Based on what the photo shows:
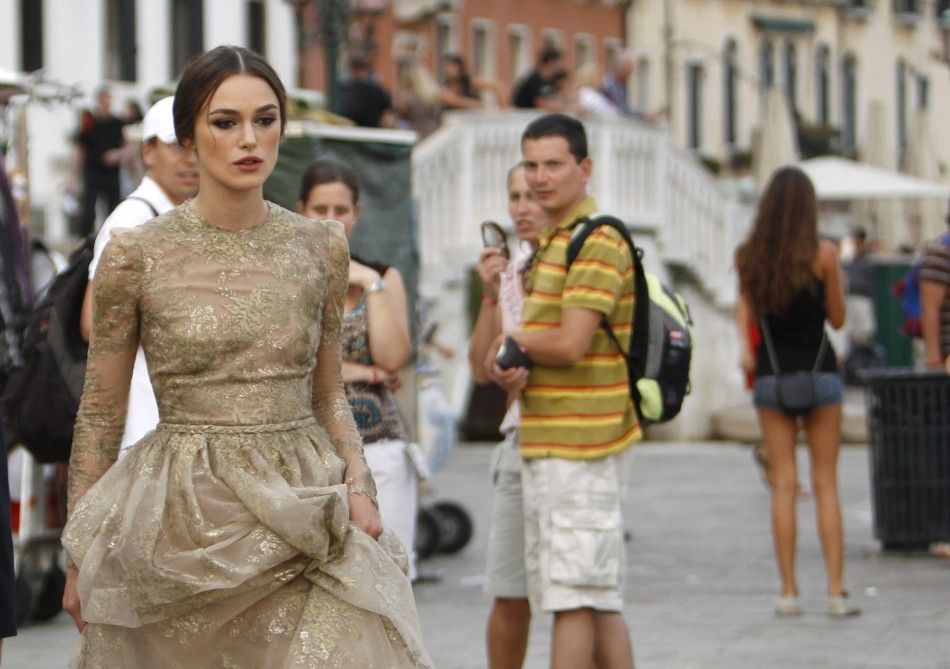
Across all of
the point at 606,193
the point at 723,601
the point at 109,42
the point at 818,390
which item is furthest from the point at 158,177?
the point at 109,42

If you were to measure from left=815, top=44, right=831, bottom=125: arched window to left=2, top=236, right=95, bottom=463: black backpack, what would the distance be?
55448 mm

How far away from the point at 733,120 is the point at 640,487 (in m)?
40.9

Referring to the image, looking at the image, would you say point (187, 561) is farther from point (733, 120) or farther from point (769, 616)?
point (733, 120)

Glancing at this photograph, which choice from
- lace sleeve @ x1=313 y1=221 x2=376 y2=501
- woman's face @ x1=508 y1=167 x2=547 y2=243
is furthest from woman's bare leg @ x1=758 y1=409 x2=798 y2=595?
lace sleeve @ x1=313 y1=221 x2=376 y2=501

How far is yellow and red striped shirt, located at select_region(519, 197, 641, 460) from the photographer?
286 inches

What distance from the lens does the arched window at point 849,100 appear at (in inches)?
2505

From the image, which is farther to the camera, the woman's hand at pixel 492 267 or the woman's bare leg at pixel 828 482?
the woman's bare leg at pixel 828 482

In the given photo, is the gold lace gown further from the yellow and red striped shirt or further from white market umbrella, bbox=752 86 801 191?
white market umbrella, bbox=752 86 801 191

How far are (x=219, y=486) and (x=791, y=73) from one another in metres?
57.4

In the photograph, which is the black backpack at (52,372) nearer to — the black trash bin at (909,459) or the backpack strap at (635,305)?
the backpack strap at (635,305)

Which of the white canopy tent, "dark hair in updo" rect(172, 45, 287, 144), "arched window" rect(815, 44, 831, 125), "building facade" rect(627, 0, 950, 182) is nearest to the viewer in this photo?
"dark hair in updo" rect(172, 45, 287, 144)

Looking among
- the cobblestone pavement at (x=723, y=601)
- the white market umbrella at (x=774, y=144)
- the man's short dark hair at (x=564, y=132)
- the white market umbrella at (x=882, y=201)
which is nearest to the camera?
the man's short dark hair at (x=564, y=132)

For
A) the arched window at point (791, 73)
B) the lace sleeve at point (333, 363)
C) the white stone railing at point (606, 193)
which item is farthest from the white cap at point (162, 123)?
the arched window at point (791, 73)

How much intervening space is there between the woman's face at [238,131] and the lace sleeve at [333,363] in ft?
0.96
